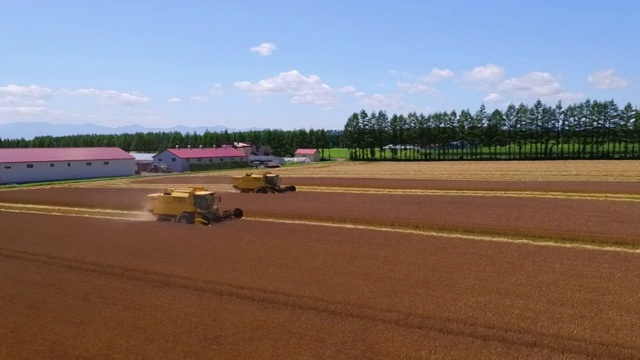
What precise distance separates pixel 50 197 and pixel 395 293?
135 ft

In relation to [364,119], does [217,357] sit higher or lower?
lower

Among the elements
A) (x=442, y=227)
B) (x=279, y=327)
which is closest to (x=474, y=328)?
(x=279, y=327)

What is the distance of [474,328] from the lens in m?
12.6

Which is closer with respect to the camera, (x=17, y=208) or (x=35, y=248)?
(x=35, y=248)

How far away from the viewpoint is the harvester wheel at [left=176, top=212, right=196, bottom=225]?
28.7 metres

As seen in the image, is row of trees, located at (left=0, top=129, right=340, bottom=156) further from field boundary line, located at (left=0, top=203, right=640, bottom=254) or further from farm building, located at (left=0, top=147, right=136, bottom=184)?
field boundary line, located at (left=0, top=203, right=640, bottom=254)

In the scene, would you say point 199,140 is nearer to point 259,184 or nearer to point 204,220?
point 259,184

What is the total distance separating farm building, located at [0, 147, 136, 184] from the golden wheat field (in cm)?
4230

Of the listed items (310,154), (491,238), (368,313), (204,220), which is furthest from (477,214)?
(310,154)

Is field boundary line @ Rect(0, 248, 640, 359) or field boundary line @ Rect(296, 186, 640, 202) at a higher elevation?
field boundary line @ Rect(0, 248, 640, 359)

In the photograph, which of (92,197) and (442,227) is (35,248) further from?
(92,197)

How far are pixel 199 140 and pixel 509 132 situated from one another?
313ft

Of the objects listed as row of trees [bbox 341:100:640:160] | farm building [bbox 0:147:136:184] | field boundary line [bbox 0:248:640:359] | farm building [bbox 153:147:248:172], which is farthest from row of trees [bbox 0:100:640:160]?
field boundary line [bbox 0:248:640:359]

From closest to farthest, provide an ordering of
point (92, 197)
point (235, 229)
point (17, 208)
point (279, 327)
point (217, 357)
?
point (217, 357), point (279, 327), point (235, 229), point (17, 208), point (92, 197)
